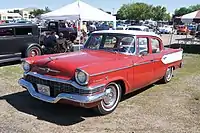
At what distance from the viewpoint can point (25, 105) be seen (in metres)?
5.66

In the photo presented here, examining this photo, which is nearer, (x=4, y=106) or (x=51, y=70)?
(x=51, y=70)

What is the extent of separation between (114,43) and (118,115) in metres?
1.73

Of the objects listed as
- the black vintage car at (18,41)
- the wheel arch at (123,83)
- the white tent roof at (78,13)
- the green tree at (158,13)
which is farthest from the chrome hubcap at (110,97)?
the green tree at (158,13)

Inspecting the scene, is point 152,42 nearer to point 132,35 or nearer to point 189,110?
point 132,35

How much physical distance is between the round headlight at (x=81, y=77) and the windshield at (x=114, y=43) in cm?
157

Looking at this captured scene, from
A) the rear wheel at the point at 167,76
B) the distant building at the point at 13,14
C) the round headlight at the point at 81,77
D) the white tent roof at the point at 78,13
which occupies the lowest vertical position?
the rear wheel at the point at 167,76

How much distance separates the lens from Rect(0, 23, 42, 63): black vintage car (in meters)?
9.94

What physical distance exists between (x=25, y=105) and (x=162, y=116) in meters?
2.77

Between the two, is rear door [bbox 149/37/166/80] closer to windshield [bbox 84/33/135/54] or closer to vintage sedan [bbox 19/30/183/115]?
vintage sedan [bbox 19/30/183/115]

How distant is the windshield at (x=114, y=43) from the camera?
5.99 m

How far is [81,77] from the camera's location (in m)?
4.68

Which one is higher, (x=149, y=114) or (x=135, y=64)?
(x=135, y=64)

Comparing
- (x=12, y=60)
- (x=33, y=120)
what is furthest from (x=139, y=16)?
(x=33, y=120)

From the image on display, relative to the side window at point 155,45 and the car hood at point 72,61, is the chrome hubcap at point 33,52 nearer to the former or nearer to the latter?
the car hood at point 72,61
